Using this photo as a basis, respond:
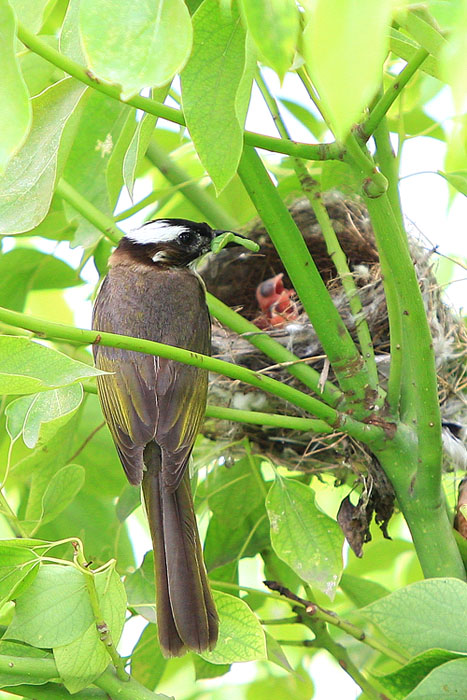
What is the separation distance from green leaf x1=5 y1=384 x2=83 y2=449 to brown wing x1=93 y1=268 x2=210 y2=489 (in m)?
0.72

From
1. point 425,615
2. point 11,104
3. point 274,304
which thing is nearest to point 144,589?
point 425,615

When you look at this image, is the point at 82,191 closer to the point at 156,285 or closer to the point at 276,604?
the point at 156,285

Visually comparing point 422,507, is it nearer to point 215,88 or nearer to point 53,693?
point 53,693

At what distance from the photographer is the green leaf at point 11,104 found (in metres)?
0.87

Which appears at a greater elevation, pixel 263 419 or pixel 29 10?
pixel 29 10

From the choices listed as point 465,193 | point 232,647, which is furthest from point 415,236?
point 232,647

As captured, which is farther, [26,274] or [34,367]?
[26,274]

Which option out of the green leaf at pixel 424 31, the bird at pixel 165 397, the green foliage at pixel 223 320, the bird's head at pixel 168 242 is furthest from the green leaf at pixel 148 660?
the green leaf at pixel 424 31

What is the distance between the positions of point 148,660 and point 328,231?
51.0 inches

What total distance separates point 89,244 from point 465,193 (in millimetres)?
1143

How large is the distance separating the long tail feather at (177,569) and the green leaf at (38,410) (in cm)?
64

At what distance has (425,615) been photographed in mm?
1599

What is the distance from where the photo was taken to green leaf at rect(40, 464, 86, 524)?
2.09 metres

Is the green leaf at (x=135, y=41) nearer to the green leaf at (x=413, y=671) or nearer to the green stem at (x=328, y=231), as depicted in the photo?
Result: the green leaf at (x=413, y=671)
